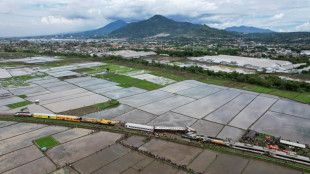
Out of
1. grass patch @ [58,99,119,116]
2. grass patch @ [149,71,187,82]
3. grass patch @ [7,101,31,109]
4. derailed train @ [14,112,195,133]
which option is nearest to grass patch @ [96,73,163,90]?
grass patch @ [149,71,187,82]

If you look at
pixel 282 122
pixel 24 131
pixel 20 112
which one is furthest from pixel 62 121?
pixel 282 122

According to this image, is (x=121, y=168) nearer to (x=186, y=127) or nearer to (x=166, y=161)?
(x=166, y=161)

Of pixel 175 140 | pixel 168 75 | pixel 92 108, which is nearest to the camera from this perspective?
pixel 175 140

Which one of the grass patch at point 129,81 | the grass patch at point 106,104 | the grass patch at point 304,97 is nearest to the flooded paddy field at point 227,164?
the grass patch at point 106,104

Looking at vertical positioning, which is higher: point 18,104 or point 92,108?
point 18,104

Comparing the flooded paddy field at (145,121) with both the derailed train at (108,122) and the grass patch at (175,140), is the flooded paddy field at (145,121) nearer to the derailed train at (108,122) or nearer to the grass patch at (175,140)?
the grass patch at (175,140)

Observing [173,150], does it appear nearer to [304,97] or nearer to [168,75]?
[304,97]

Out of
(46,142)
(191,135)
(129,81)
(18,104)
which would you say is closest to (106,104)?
(46,142)
